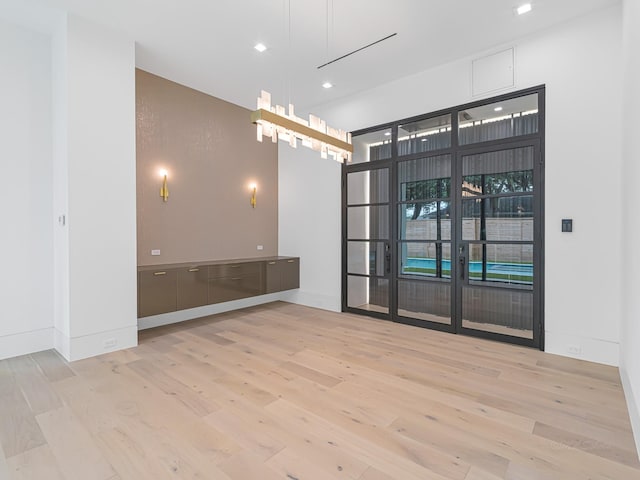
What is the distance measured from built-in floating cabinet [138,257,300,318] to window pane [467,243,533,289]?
10.5 ft

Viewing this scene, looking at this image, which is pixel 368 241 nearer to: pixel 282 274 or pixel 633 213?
pixel 282 274

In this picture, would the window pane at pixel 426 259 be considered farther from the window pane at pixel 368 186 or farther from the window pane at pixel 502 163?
the window pane at pixel 502 163

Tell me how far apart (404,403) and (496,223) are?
2718mm

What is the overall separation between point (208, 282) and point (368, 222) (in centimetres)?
275

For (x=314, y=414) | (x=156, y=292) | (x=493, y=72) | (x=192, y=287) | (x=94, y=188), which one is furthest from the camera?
(x=192, y=287)

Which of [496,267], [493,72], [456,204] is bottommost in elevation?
[496,267]

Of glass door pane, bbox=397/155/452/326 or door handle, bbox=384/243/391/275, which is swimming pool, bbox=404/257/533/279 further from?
door handle, bbox=384/243/391/275

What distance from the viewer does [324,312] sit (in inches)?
228

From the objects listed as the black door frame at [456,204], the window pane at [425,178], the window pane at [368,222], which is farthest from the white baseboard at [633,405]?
the window pane at [368,222]

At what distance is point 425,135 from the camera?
191 inches

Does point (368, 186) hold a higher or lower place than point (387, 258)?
higher

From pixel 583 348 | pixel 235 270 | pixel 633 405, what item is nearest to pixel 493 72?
pixel 583 348

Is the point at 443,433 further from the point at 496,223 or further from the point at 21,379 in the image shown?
the point at 21,379

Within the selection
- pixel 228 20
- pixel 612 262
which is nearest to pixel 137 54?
pixel 228 20
